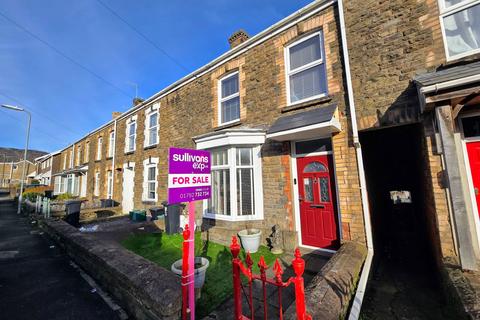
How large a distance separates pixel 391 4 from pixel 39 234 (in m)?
13.3

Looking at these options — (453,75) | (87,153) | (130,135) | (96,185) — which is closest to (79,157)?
(87,153)

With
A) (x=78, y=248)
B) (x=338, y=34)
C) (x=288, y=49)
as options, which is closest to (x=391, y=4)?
(x=338, y=34)

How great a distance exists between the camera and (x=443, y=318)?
3090mm

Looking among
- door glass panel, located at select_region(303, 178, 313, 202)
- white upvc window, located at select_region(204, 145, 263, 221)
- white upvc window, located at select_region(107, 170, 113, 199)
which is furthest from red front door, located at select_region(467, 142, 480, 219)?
white upvc window, located at select_region(107, 170, 113, 199)

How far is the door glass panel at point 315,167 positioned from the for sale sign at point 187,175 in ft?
11.2

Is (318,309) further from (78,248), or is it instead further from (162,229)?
(162,229)

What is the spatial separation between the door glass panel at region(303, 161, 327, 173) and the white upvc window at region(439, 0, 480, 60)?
3095 millimetres

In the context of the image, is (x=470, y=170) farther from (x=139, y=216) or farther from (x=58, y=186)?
(x=58, y=186)

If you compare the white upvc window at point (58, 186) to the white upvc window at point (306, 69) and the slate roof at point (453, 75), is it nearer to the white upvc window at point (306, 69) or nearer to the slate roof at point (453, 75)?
Answer: the white upvc window at point (306, 69)

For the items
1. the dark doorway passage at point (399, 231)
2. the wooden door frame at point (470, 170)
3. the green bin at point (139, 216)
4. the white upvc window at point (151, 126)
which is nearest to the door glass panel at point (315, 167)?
the dark doorway passage at point (399, 231)

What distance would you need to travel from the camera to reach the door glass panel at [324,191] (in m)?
5.32

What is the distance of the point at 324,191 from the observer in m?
5.37

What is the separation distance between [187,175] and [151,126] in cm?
1046

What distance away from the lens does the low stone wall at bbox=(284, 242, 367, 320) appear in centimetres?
237
